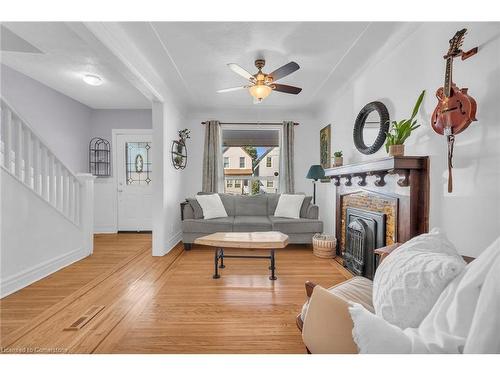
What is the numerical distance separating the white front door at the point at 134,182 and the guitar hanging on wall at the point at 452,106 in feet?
15.1

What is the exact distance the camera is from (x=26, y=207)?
2.35 m

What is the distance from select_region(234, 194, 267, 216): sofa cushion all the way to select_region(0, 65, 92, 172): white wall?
2615mm

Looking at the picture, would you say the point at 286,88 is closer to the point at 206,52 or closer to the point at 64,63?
the point at 206,52

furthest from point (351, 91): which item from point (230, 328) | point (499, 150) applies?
point (230, 328)

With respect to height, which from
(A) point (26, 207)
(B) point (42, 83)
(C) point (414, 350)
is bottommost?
(C) point (414, 350)

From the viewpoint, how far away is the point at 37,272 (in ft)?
7.94

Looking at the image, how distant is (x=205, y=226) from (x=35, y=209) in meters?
2.02

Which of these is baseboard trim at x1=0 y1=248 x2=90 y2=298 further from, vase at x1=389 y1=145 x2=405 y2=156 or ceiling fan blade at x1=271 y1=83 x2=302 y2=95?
vase at x1=389 y1=145 x2=405 y2=156

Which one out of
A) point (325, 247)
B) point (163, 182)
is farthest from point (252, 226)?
point (163, 182)

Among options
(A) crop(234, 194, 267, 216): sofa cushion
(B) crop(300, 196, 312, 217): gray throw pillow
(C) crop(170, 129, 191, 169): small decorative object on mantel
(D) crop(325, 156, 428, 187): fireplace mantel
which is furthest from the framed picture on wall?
(C) crop(170, 129, 191, 169): small decorative object on mantel

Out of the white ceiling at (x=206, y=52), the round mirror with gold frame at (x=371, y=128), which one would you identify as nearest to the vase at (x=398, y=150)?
the round mirror with gold frame at (x=371, y=128)

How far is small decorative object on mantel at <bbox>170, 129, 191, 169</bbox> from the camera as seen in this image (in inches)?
155
